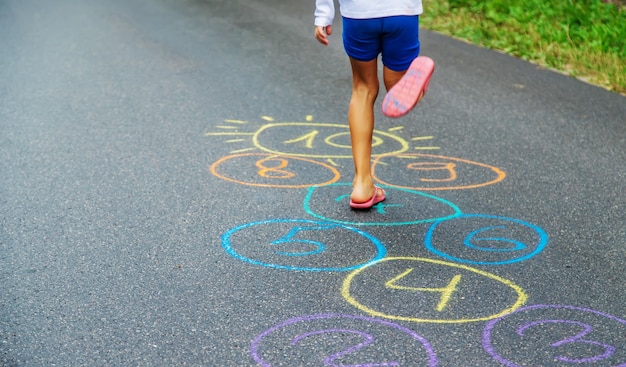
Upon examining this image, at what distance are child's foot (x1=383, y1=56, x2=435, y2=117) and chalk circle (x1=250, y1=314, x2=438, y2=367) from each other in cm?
118

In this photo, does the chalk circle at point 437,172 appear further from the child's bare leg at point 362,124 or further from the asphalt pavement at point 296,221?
the child's bare leg at point 362,124

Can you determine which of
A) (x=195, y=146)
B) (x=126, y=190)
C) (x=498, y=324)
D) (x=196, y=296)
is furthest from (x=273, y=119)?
(x=498, y=324)

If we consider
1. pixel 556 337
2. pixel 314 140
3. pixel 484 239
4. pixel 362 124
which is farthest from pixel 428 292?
pixel 314 140

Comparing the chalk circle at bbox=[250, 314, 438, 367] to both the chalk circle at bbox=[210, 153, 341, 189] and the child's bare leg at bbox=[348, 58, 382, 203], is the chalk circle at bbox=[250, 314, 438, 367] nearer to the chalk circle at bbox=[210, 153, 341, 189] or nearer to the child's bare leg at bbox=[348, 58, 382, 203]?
the child's bare leg at bbox=[348, 58, 382, 203]

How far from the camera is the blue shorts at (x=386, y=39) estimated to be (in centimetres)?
419

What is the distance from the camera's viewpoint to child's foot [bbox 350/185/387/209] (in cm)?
443

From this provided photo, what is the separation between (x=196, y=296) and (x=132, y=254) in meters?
0.54

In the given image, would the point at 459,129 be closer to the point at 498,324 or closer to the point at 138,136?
the point at 138,136

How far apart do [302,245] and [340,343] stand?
96 cm

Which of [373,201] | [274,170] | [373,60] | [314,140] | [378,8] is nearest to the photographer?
[378,8]

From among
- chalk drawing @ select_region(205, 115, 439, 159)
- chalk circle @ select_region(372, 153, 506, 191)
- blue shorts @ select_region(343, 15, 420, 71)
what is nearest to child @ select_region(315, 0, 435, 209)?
blue shorts @ select_region(343, 15, 420, 71)

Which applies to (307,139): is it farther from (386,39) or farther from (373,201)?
(386,39)

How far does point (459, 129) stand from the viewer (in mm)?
6113

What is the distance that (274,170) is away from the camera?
16.9 feet
